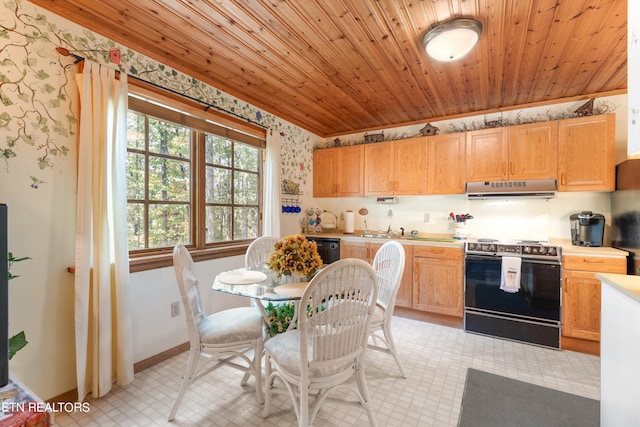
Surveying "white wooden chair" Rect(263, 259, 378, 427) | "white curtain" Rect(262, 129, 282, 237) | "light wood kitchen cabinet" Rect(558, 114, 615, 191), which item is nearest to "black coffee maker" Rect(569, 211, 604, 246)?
"light wood kitchen cabinet" Rect(558, 114, 615, 191)

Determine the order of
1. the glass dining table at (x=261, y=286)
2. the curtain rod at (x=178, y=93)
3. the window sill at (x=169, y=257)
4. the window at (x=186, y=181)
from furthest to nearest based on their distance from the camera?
the window at (x=186, y=181)
the window sill at (x=169, y=257)
the curtain rod at (x=178, y=93)
the glass dining table at (x=261, y=286)

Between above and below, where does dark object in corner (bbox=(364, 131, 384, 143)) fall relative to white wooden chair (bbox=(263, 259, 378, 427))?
above

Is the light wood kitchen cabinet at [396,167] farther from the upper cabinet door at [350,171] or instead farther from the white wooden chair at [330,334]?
the white wooden chair at [330,334]

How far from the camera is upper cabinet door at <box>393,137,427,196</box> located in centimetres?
356

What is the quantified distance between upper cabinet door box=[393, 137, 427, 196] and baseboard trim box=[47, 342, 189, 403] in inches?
119

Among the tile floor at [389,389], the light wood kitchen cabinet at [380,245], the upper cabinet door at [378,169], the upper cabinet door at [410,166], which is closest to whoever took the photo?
the tile floor at [389,389]

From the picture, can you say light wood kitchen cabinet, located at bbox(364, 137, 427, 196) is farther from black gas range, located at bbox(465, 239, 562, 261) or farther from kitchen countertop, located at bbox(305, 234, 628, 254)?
black gas range, located at bbox(465, 239, 562, 261)

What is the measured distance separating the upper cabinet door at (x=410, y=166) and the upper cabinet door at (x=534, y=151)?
3.08 feet

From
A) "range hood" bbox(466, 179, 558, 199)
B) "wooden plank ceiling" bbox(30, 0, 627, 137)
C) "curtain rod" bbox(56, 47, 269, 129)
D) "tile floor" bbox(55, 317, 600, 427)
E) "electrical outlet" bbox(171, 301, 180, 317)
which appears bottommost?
"tile floor" bbox(55, 317, 600, 427)

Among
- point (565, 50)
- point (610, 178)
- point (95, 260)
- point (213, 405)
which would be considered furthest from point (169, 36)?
point (610, 178)

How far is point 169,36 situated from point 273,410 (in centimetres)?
270

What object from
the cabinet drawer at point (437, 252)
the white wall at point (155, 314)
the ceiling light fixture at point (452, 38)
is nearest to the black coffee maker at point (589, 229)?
the cabinet drawer at point (437, 252)

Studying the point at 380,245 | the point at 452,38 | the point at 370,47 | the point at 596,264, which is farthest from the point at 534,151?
the point at 370,47

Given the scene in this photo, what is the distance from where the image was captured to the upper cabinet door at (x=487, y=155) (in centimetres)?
309
